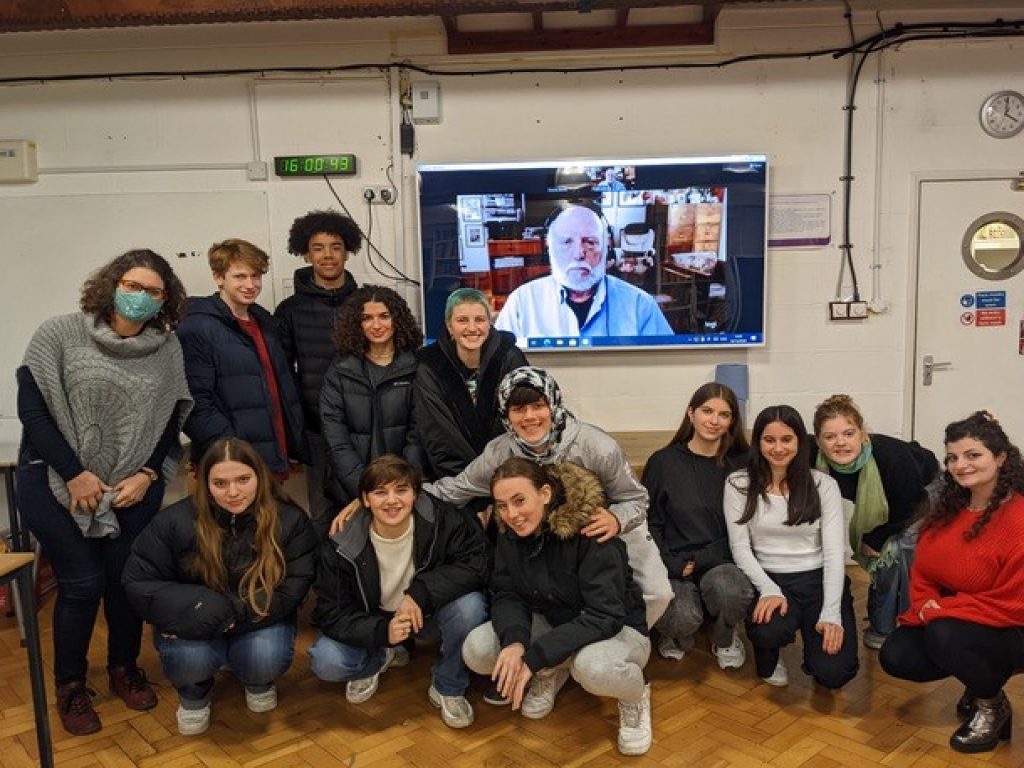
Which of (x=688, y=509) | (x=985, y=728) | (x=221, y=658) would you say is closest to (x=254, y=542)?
(x=221, y=658)

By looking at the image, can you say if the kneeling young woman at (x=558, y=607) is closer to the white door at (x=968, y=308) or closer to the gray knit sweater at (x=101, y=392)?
the gray knit sweater at (x=101, y=392)

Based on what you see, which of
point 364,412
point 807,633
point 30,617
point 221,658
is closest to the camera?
point 30,617

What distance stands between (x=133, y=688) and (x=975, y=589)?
8.41ft

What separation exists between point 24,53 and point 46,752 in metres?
3.17

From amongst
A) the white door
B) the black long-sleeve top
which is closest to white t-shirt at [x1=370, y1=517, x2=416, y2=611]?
the black long-sleeve top

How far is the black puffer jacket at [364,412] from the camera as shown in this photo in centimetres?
269

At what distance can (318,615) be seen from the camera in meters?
2.39

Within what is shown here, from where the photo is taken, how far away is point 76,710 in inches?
93.0

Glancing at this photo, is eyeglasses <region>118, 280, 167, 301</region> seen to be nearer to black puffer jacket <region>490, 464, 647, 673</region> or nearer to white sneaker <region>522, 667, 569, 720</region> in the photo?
black puffer jacket <region>490, 464, 647, 673</region>

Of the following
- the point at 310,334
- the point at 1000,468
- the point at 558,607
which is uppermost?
the point at 310,334

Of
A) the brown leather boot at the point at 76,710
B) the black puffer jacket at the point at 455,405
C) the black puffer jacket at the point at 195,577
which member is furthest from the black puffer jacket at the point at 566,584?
the brown leather boot at the point at 76,710

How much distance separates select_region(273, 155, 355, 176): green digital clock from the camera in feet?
12.0

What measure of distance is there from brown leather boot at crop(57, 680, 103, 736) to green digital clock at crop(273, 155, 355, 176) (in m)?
2.30

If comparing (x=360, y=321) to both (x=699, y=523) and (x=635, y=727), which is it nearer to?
(x=699, y=523)
